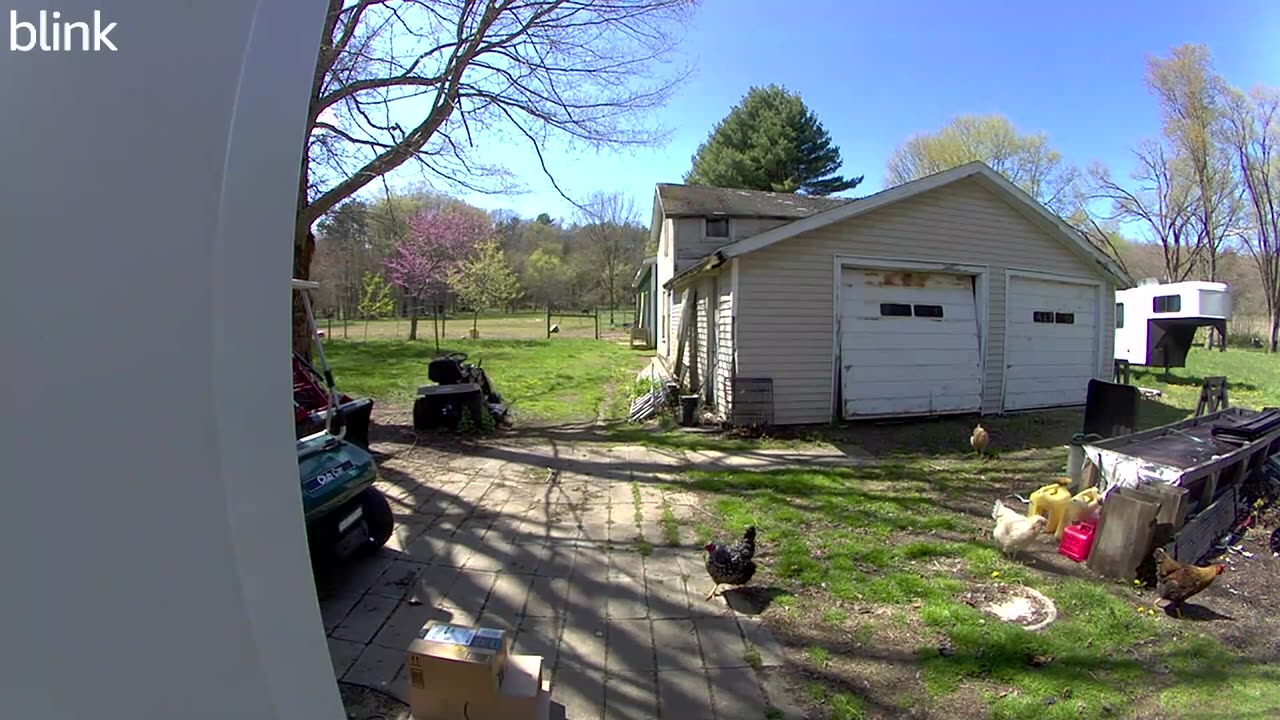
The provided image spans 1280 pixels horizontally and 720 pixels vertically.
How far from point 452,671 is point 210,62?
81.9 inches

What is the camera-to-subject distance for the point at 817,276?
848 cm

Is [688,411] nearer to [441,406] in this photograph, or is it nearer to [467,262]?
[441,406]

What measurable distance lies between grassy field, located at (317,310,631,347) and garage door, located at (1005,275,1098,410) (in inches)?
782

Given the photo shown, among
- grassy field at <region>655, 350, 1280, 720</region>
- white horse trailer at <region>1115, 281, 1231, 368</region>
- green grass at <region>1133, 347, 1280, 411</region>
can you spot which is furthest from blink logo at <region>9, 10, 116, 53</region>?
white horse trailer at <region>1115, 281, 1231, 368</region>

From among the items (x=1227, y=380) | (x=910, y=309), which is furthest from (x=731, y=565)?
(x=1227, y=380)

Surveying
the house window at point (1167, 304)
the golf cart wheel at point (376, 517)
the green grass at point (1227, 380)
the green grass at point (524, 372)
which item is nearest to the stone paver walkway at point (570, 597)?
the golf cart wheel at point (376, 517)

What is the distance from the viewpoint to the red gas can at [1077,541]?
4.00 meters

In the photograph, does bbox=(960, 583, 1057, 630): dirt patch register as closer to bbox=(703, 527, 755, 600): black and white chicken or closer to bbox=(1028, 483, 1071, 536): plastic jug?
bbox=(1028, 483, 1071, 536): plastic jug

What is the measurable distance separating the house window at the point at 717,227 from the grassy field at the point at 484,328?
12882mm

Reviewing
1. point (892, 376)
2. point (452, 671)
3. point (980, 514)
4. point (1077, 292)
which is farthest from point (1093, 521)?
point (1077, 292)

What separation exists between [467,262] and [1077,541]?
1164 inches

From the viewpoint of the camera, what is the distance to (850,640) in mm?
3010

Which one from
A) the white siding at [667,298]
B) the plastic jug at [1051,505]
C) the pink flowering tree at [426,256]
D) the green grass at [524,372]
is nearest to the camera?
the plastic jug at [1051,505]

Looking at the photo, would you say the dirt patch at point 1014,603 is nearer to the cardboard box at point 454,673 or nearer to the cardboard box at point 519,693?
the cardboard box at point 519,693
